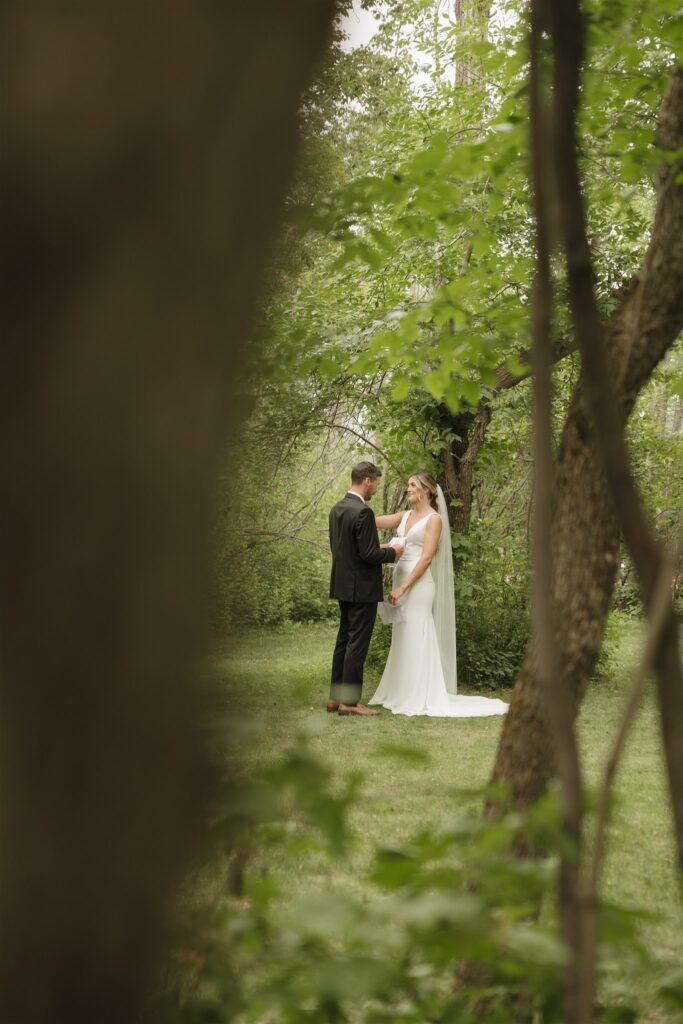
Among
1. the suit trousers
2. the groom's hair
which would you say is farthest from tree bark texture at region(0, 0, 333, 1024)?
the suit trousers

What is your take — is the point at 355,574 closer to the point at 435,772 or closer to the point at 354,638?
the point at 354,638

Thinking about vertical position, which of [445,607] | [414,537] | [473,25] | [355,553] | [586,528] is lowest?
[445,607]

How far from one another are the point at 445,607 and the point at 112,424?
10.1m

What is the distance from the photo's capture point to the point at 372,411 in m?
10.7

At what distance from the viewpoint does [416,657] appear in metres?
10.4

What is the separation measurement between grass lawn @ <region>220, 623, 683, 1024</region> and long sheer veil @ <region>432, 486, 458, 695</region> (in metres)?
0.94

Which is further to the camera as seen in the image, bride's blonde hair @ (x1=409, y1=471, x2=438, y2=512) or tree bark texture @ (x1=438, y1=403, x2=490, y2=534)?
tree bark texture @ (x1=438, y1=403, x2=490, y2=534)

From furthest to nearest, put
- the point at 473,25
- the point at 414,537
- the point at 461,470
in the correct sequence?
the point at 461,470, the point at 473,25, the point at 414,537

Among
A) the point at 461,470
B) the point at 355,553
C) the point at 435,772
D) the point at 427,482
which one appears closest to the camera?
the point at 435,772

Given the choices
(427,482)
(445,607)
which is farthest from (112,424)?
(445,607)

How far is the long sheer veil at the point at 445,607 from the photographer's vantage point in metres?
10.7

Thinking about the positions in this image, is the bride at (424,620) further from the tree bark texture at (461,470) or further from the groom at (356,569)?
the tree bark texture at (461,470)

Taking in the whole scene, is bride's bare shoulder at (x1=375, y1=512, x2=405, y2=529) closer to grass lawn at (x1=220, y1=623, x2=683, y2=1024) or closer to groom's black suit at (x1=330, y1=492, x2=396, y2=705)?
groom's black suit at (x1=330, y1=492, x2=396, y2=705)

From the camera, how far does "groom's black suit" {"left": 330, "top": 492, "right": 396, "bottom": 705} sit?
9.69 meters
